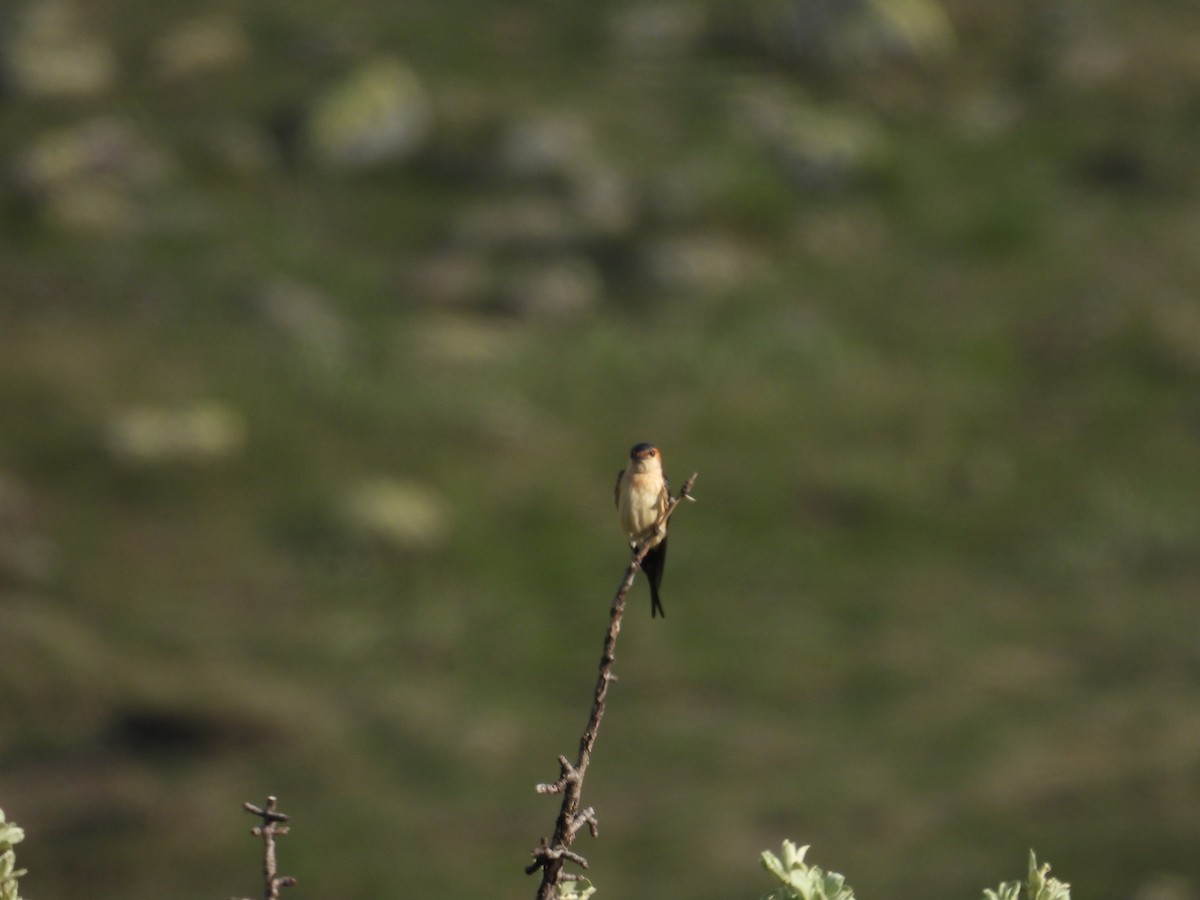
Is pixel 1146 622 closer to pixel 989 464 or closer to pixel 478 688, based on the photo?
pixel 989 464

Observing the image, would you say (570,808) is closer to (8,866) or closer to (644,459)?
(8,866)

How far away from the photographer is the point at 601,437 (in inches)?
1628

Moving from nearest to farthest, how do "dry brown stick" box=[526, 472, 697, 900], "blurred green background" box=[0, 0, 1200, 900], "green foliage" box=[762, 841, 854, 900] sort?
"dry brown stick" box=[526, 472, 697, 900], "green foliage" box=[762, 841, 854, 900], "blurred green background" box=[0, 0, 1200, 900]

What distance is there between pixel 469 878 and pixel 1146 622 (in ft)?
51.6

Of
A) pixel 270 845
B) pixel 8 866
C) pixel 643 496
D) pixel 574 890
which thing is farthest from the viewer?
pixel 643 496

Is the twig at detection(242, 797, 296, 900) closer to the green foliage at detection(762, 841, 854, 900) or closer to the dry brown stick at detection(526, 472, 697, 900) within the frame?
the dry brown stick at detection(526, 472, 697, 900)

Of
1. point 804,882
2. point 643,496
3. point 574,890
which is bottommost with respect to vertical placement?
point 804,882

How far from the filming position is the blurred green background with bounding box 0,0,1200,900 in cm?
2873

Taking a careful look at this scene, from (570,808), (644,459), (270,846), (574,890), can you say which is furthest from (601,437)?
(270,846)

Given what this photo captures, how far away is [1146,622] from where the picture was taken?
34.2 meters

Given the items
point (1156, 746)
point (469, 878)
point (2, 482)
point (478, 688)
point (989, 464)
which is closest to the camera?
point (469, 878)

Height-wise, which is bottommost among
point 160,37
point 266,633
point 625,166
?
point 266,633

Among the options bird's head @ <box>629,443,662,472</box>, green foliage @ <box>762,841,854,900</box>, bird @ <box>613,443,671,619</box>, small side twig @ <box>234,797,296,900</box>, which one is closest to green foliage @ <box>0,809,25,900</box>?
small side twig @ <box>234,797,296,900</box>

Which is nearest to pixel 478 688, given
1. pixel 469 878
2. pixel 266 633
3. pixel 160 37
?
pixel 266 633
